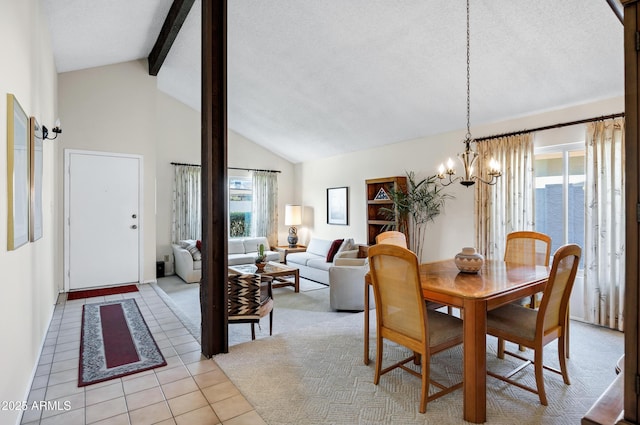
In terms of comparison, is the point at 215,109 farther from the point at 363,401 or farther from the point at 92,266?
the point at 92,266

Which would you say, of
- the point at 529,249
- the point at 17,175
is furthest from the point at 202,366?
the point at 529,249

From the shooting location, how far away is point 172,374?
7.97 feet

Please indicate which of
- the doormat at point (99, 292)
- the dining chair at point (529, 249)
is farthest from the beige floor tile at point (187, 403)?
the doormat at point (99, 292)

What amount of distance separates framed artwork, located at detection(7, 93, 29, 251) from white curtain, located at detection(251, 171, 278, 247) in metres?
5.46

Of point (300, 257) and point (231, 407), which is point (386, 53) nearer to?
point (231, 407)

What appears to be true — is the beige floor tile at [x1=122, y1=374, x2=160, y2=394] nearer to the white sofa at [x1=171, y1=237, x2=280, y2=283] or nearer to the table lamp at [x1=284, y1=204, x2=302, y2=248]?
the white sofa at [x1=171, y1=237, x2=280, y2=283]

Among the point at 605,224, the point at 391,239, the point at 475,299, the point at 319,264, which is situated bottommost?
the point at 319,264

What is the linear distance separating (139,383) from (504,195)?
13.6ft

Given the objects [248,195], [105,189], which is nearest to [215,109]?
[105,189]

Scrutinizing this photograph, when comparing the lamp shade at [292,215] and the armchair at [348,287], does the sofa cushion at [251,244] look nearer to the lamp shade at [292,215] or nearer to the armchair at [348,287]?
the lamp shade at [292,215]

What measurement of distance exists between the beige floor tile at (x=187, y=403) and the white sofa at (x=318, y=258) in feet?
10.1

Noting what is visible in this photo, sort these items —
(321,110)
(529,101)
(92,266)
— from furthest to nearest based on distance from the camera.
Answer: (321,110) < (92,266) < (529,101)

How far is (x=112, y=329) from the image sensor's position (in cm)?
332

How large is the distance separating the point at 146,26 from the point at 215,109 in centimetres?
259
